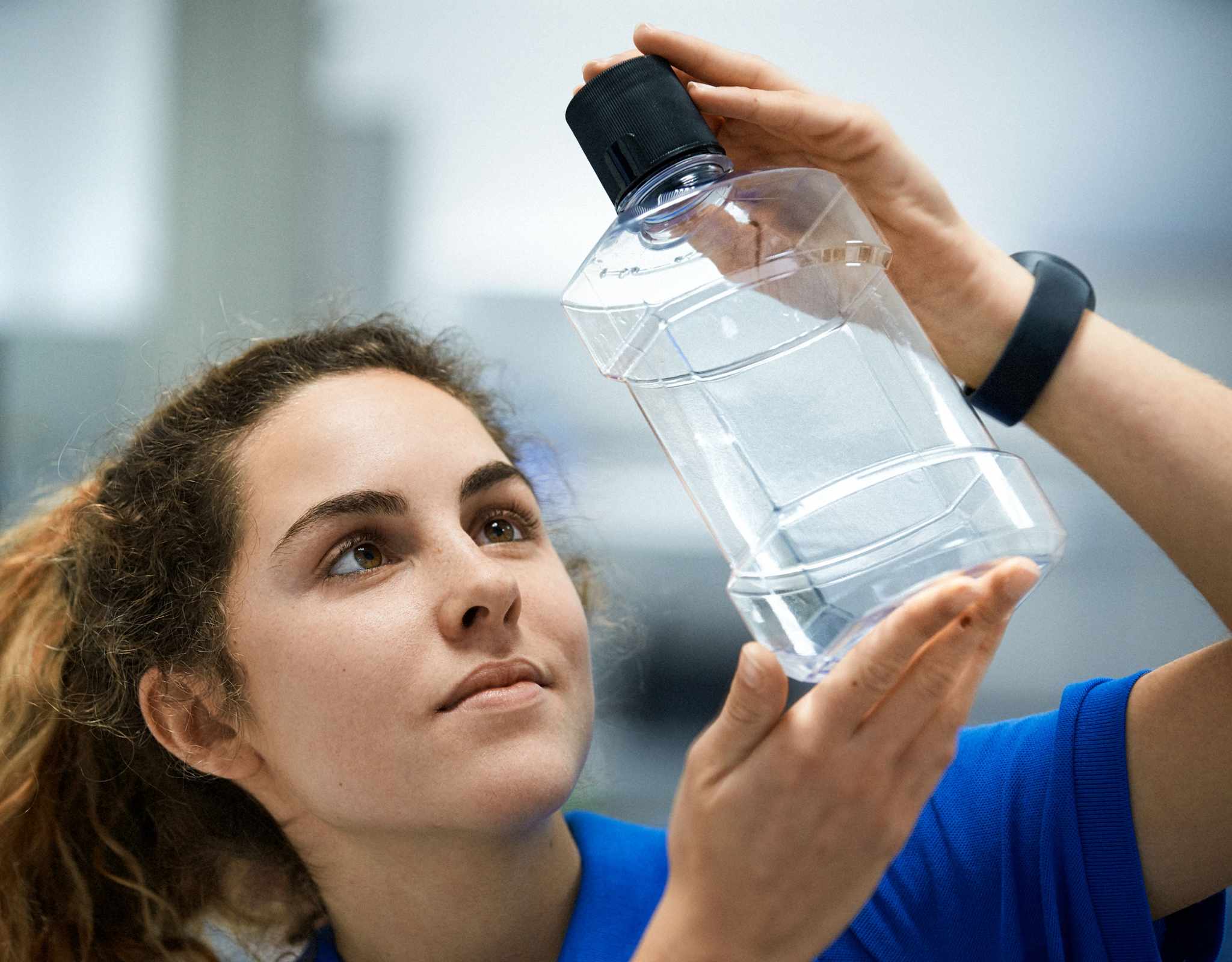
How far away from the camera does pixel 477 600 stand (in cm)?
70

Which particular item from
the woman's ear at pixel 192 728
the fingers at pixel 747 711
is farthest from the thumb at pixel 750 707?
the woman's ear at pixel 192 728

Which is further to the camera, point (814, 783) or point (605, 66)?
point (605, 66)

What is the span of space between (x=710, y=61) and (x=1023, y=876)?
521 millimetres

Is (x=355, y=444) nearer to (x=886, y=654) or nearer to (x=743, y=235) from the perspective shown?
(x=743, y=235)

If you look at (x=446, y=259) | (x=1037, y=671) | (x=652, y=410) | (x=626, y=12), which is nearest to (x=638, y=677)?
(x=1037, y=671)

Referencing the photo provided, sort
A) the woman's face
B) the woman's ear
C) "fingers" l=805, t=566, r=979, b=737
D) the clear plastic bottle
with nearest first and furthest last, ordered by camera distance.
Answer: "fingers" l=805, t=566, r=979, b=737 → the clear plastic bottle → the woman's face → the woman's ear

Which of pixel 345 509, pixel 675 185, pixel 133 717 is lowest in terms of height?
pixel 133 717

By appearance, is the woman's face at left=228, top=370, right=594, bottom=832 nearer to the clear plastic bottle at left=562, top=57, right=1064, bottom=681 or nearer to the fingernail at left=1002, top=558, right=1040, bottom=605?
the clear plastic bottle at left=562, top=57, right=1064, bottom=681

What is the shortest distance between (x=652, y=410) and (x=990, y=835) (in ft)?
1.14

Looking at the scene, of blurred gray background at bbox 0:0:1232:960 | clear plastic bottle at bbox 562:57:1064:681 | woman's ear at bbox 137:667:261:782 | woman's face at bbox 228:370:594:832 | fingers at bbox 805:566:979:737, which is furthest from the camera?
blurred gray background at bbox 0:0:1232:960

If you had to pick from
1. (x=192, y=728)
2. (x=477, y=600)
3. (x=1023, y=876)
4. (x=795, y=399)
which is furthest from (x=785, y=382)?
(x=192, y=728)

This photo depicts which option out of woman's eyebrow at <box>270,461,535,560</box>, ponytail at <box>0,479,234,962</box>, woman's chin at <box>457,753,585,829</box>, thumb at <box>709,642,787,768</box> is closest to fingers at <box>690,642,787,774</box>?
thumb at <box>709,642,787,768</box>

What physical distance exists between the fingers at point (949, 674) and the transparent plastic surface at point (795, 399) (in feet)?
0.23

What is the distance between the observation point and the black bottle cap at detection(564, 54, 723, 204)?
1.93 feet
